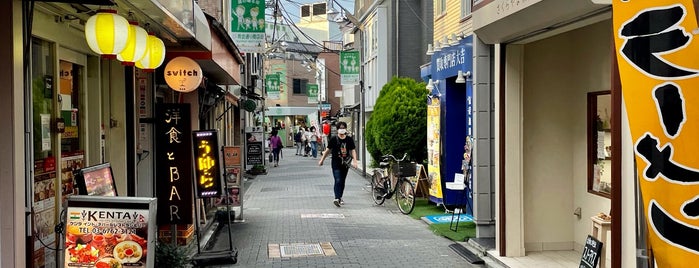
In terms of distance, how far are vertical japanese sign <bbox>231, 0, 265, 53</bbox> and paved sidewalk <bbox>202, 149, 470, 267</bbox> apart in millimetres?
3938

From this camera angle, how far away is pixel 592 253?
617 centimetres

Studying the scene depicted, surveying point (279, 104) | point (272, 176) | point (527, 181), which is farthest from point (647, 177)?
point (279, 104)

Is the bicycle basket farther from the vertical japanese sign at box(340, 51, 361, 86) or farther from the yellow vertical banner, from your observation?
the vertical japanese sign at box(340, 51, 361, 86)

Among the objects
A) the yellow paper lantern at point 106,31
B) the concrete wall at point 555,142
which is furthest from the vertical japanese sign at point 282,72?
the yellow paper lantern at point 106,31

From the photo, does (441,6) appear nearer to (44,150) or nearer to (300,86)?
(44,150)

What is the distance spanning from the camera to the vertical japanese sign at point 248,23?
14852mm

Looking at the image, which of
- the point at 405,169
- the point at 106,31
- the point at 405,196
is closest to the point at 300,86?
the point at 405,169

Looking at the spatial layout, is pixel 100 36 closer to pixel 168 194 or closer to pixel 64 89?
pixel 64 89

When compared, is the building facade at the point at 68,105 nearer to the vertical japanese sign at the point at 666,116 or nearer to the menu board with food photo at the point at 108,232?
the menu board with food photo at the point at 108,232

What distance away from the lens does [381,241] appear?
34.4 ft

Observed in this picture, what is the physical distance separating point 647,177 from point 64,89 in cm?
546

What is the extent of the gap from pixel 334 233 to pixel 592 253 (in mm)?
5817

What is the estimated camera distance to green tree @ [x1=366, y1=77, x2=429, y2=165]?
15250mm

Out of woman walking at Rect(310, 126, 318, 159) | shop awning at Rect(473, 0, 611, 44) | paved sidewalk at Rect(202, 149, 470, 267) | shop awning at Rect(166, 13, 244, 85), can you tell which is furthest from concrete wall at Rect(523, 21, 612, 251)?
woman walking at Rect(310, 126, 318, 159)
